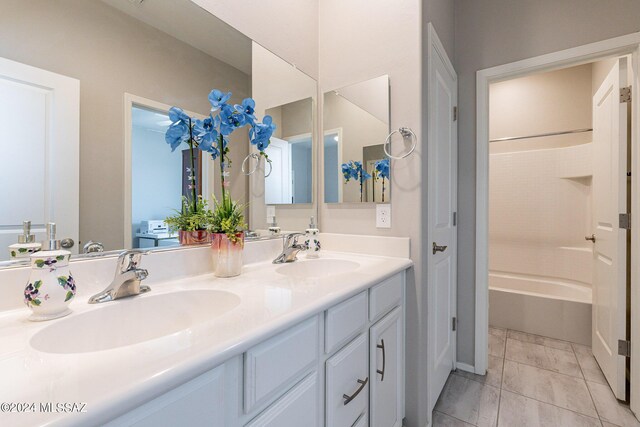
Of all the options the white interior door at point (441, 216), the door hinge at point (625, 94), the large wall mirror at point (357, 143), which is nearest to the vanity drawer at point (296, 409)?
the white interior door at point (441, 216)

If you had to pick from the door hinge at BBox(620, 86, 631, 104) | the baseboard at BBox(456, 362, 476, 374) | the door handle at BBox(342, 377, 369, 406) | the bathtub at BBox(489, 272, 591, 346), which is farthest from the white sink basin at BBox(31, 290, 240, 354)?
the bathtub at BBox(489, 272, 591, 346)

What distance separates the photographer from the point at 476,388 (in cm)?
180

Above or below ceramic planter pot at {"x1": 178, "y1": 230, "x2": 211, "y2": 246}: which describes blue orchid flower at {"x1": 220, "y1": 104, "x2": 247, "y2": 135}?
above

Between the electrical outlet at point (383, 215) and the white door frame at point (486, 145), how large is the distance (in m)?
0.85

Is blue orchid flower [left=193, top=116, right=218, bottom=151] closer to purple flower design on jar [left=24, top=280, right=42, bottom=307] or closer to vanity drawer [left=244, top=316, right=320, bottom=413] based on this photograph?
purple flower design on jar [left=24, top=280, right=42, bottom=307]

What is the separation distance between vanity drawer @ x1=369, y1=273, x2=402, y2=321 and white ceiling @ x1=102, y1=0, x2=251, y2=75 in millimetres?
1102

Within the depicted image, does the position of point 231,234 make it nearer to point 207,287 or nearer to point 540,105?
point 207,287

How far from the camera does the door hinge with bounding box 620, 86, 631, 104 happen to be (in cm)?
161

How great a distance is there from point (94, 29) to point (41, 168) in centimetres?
44

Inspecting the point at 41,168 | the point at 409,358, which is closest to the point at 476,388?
the point at 409,358

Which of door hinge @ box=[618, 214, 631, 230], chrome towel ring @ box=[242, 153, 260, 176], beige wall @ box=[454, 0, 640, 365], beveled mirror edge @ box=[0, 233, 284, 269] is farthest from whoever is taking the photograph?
beige wall @ box=[454, 0, 640, 365]

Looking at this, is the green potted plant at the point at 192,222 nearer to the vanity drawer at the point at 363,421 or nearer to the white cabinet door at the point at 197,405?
the white cabinet door at the point at 197,405

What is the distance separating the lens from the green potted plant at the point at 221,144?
1058mm

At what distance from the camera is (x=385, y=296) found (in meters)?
1.18
